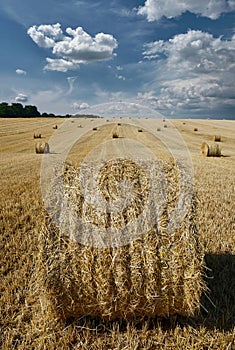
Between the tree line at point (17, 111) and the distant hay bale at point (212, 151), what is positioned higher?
the tree line at point (17, 111)

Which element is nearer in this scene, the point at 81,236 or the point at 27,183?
the point at 81,236

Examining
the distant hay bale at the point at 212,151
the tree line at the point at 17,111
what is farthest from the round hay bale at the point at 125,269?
the tree line at the point at 17,111

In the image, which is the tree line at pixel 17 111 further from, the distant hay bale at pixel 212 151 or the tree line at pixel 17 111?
the distant hay bale at pixel 212 151

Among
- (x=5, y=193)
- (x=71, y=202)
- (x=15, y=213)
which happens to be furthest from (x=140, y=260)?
(x=5, y=193)

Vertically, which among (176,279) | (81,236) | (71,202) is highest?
Answer: (71,202)

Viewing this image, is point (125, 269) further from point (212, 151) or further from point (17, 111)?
point (17, 111)

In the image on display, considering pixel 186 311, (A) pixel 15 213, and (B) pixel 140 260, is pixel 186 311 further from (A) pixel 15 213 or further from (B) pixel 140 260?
(A) pixel 15 213

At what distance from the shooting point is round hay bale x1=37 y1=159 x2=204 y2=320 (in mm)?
3006

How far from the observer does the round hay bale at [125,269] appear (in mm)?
3006

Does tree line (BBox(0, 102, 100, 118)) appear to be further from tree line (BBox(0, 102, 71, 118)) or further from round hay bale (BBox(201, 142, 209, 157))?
round hay bale (BBox(201, 142, 209, 157))

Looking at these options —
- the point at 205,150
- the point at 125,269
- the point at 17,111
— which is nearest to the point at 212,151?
the point at 205,150

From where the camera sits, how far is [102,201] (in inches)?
122

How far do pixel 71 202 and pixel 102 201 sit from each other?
350 mm

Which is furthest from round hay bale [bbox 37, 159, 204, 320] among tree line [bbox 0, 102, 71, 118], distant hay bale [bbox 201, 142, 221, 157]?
tree line [bbox 0, 102, 71, 118]
